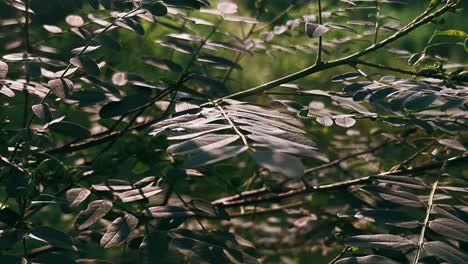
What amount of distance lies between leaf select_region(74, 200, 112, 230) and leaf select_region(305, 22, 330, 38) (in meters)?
Answer: 0.46

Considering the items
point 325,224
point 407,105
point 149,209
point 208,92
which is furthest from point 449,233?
point 208,92

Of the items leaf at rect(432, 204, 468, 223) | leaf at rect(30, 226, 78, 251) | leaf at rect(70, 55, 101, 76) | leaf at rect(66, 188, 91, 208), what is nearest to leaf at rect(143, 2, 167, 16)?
leaf at rect(70, 55, 101, 76)

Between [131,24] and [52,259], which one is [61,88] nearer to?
[131,24]

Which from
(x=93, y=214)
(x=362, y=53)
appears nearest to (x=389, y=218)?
(x=362, y=53)

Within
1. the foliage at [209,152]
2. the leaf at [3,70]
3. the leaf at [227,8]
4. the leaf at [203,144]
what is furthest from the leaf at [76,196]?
the leaf at [227,8]

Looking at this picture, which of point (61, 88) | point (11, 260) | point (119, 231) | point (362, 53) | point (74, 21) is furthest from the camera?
Answer: point (74, 21)

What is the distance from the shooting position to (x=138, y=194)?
1.27 meters

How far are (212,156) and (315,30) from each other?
560mm

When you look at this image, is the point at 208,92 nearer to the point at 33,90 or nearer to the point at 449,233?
the point at 33,90

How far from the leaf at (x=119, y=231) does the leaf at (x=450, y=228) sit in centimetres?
45

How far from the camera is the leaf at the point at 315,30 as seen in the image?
1.31m

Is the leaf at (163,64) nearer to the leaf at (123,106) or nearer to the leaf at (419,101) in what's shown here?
the leaf at (123,106)

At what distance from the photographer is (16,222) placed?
3.81 feet

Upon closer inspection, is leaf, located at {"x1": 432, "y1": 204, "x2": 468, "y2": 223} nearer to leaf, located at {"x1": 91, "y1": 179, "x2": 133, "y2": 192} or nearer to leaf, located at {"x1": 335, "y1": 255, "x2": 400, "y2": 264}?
leaf, located at {"x1": 335, "y1": 255, "x2": 400, "y2": 264}
